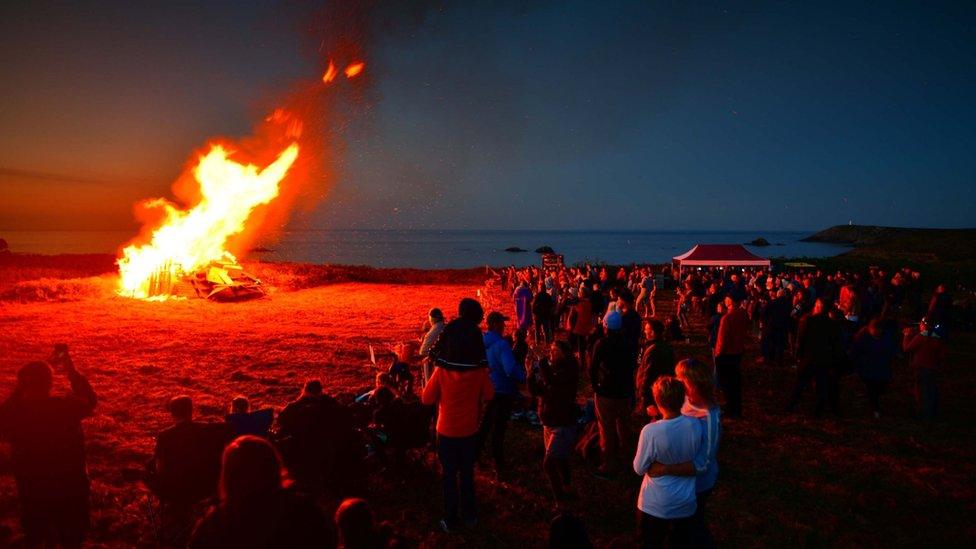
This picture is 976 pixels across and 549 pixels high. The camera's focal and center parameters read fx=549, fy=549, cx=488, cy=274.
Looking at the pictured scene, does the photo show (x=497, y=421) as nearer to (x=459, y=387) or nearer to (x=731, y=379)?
(x=459, y=387)

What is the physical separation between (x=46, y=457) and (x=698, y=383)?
5.30m

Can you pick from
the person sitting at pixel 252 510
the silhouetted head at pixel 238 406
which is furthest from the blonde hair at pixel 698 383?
the silhouetted head at pixel 238 406

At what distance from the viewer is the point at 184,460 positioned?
5000mm

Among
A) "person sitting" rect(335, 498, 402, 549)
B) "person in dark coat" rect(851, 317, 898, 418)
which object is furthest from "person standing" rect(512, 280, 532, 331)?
"person sitting" rect(335, 498, 402, 549)

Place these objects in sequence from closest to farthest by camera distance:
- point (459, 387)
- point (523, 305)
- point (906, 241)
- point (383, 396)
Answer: point (459, 387) < point (383, 396) < point (523, 305) < point (906, 241)

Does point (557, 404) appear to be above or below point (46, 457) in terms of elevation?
above

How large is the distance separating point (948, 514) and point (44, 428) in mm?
8903

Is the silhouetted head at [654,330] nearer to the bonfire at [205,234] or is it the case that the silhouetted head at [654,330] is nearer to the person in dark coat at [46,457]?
the person in dark coat at [46,457]

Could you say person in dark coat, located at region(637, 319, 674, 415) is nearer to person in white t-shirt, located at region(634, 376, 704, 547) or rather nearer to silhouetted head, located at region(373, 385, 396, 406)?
person in white t-shirt, located at region(634, 376, 704, 547)

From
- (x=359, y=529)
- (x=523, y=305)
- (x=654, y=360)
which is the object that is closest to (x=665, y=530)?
(x=359, y=529)

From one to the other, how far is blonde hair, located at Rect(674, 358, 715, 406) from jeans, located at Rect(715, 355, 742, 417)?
506cm

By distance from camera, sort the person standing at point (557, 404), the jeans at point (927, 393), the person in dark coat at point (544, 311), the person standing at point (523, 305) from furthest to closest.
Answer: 1. the person standing at point (523, 305)
2. the person in dark coat at point (544, 311)
3. the jeans at point (927, 393)
4. the person standing at point (557, 404)

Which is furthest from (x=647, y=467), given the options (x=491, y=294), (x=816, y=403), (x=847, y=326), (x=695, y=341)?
(x=491, y=294)

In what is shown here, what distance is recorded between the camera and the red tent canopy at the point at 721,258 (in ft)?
93.7
